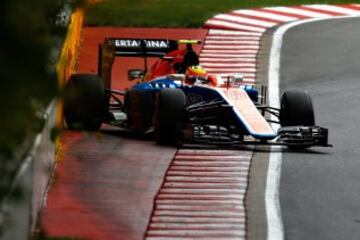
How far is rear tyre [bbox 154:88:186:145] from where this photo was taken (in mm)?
12953

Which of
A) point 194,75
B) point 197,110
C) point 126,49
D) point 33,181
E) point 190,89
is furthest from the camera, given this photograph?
point 126,49

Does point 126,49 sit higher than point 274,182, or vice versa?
point 126,49

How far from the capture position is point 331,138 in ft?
48.4

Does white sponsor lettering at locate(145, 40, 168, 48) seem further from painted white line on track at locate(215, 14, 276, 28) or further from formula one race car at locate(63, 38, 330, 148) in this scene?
painted white line on track at locate(215, 14, 276, 28)

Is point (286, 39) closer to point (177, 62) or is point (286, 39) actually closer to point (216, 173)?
point (177, 62)

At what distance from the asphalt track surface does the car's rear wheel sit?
1.19 ft

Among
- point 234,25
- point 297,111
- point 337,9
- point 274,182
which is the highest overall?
point 337,9

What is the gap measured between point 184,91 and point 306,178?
2091 mm

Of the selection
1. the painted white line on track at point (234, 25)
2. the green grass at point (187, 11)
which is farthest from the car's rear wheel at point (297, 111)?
the painted white line on track at point (234, 25)

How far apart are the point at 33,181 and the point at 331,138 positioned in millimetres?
7765

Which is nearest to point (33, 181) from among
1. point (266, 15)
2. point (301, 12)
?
point (266, 15)

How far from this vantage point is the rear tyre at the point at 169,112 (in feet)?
42.5

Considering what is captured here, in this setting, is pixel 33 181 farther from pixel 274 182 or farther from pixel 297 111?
pixel 297 111

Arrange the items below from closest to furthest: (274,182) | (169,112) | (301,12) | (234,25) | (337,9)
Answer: (274,182) < (169,112) < (234,25) < (301,12) < (337,9)
